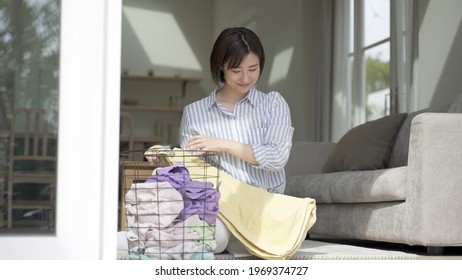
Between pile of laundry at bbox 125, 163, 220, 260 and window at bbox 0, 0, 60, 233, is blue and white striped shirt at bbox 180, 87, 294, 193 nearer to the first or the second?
pile of laundry at bbox 125, 163, 220, 260

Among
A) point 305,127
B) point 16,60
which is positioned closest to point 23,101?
point 16,60

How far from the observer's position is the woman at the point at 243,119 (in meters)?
3.00

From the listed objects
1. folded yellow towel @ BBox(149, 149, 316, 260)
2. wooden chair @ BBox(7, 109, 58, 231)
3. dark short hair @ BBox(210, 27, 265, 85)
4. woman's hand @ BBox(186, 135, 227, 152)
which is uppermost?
dark short hair @ BBox(210, 27, 265, 85)

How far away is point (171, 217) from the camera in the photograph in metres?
2.65

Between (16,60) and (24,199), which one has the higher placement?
(16,60)

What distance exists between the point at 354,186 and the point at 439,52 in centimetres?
212

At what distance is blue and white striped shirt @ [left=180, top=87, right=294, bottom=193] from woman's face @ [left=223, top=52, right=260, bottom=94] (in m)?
0.09

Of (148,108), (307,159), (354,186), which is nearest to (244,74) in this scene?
(354,186)

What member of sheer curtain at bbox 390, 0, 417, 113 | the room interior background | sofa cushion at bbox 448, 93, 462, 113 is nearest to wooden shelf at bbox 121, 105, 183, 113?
the room interior background

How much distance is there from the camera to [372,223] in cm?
404

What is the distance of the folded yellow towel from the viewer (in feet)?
9.21

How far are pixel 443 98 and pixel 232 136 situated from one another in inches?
124

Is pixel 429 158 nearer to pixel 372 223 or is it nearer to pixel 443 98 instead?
pixel 372 223

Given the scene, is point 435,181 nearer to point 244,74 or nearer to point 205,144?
point 244,74
